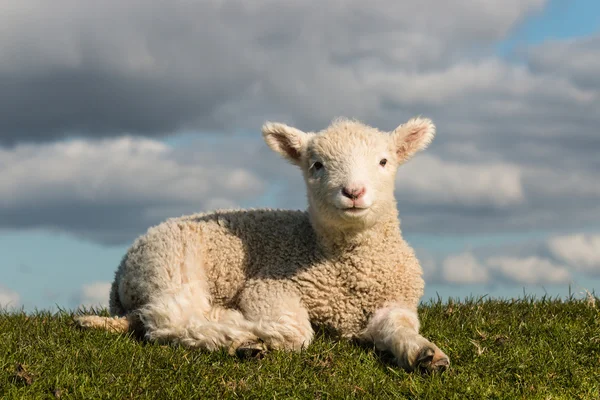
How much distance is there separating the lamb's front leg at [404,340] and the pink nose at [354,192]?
1378 millimetres

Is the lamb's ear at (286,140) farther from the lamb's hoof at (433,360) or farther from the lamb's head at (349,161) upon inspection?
the lamb's hoof at (433,360)

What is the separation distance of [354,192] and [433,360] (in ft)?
5.65

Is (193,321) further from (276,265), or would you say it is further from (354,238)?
(354,238)

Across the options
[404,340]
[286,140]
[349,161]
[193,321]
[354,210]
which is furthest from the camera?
[286,140]

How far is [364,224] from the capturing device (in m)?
8.03

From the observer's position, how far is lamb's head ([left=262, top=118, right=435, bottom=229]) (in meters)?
7.75

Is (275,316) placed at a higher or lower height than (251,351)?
higher

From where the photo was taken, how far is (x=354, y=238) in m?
8.43

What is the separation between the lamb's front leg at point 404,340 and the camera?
24.1 ft

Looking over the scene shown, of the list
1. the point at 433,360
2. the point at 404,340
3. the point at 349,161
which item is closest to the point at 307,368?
the point at 404,340

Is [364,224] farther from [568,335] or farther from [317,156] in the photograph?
[568,335]

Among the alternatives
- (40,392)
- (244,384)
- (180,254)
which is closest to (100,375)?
(40,392)

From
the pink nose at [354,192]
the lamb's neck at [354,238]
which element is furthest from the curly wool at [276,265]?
the pink nose at [354,192]

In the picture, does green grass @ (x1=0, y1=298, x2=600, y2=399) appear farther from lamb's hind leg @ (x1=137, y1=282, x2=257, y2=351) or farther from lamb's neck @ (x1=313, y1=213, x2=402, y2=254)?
lamb's neck @ (x1=313, y1=213, x2=402, y2=254)
